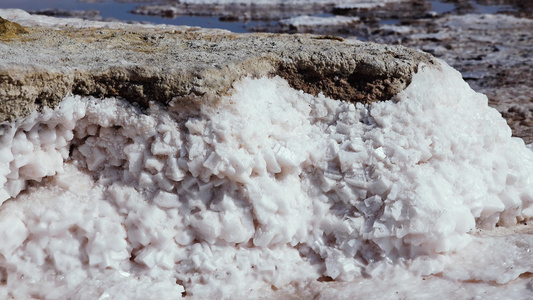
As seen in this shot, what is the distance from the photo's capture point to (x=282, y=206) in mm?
1996

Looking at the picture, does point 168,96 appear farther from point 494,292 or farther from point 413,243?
point 494,292

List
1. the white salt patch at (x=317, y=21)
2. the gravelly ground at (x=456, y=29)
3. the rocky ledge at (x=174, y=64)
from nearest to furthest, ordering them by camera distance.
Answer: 1. the rocky ledge at (x=174, y=64)
2. the gravelly ground at (x=456, y=29)
3. the white salt patch at (x=317, y=21)

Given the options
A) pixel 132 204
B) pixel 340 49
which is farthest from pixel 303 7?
pixel 132 204

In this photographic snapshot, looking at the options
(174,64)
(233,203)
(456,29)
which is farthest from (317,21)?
(233,203)

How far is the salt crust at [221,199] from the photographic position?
188cm

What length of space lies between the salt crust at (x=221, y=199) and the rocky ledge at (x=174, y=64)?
65mm

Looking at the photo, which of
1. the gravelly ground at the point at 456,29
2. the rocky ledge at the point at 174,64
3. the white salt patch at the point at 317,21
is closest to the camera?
the rocky ledge at the point at 174,64

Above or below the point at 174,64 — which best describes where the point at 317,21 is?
below

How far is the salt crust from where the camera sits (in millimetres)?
1882

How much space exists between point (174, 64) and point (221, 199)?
1.71ft

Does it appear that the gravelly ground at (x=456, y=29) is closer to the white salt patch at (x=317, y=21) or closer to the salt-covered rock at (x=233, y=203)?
the white salt patch at (x=317, y=21)

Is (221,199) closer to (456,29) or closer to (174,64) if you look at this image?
(174,64)

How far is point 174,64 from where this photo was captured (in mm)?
2078

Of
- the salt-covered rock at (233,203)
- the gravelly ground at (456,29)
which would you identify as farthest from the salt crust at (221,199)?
the gravelly ground at (456,29)
